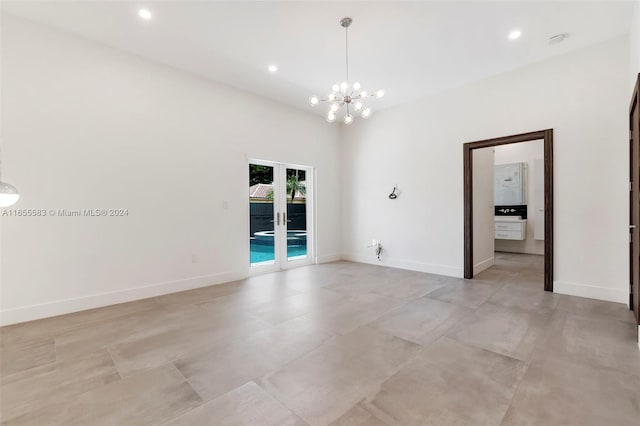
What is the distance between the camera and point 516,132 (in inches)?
173

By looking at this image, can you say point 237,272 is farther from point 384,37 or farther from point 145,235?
point 384,37

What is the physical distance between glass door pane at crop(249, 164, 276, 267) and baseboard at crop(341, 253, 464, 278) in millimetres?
2033

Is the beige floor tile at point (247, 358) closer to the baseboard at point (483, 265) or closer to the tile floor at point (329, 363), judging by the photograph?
the tile floor at point (329, 363)

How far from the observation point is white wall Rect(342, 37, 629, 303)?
3658mm

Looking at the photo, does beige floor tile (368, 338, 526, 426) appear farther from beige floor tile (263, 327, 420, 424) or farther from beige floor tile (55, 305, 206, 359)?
beige floor tile (55, 305, 206, 359)

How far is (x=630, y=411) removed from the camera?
1.70 meters

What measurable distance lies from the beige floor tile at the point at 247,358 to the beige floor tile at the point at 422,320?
0.71 m

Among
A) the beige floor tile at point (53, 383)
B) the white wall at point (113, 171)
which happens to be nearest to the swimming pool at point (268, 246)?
the white wall at point (113, 171)

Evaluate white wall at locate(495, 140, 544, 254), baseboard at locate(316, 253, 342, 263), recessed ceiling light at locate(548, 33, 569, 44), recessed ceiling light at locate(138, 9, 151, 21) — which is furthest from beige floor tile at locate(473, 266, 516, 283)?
recessed ceiling light at locate(138, 9, 151, 21)

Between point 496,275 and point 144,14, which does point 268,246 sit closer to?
point 144,14

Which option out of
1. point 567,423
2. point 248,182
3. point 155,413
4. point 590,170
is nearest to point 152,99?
point 248,182

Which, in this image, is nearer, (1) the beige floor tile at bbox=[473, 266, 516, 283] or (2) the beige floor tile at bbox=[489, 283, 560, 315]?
(2) the beige floor tile at bbox=[489, 283, 560, 315]

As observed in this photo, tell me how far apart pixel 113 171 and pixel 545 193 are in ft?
20.1

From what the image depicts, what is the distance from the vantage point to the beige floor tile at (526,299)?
11.4 ft
